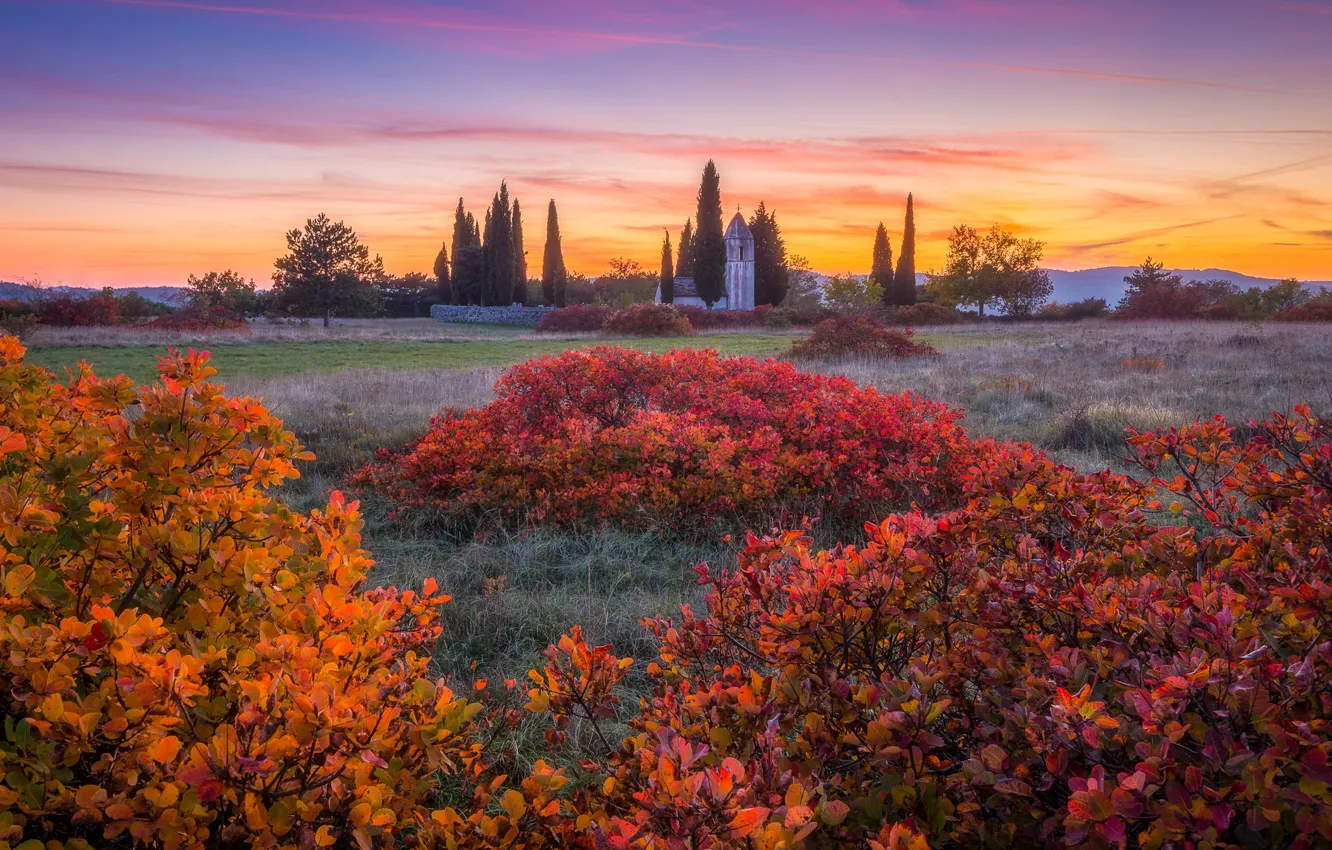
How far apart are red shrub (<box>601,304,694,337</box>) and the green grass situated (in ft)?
16.0

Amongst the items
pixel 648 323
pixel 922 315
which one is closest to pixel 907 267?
pixel 922 315

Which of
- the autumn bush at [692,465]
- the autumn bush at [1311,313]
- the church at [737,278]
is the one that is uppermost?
the church at [737,278]

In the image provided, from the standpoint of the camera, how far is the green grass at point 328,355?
17.4 metres

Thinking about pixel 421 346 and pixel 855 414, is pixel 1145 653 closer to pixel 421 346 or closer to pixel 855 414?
pixel 855 414

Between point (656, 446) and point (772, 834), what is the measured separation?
189 inches

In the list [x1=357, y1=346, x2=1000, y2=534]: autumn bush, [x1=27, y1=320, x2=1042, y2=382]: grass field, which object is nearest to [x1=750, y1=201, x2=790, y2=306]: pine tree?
[x1=27, y1=320, x2=1042, y2=382]: grass field

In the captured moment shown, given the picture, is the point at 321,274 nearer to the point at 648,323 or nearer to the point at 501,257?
the point at 501,257

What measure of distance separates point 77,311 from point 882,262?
4863cm

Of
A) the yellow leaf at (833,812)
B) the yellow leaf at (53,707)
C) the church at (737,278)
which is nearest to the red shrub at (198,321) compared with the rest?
the church at (737,278)

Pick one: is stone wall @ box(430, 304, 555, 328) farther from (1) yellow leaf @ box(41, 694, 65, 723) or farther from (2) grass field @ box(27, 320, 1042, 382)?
(1) yellow leaf @ box(41, 694, 65, 723)

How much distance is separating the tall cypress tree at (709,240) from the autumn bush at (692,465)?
45759mm

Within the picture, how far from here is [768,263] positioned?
5728cm

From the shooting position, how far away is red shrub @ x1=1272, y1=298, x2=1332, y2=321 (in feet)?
89.2

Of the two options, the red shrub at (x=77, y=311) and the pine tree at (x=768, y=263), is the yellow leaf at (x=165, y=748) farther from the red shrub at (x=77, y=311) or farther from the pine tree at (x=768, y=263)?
the pine tree at (x=768, y=263)
